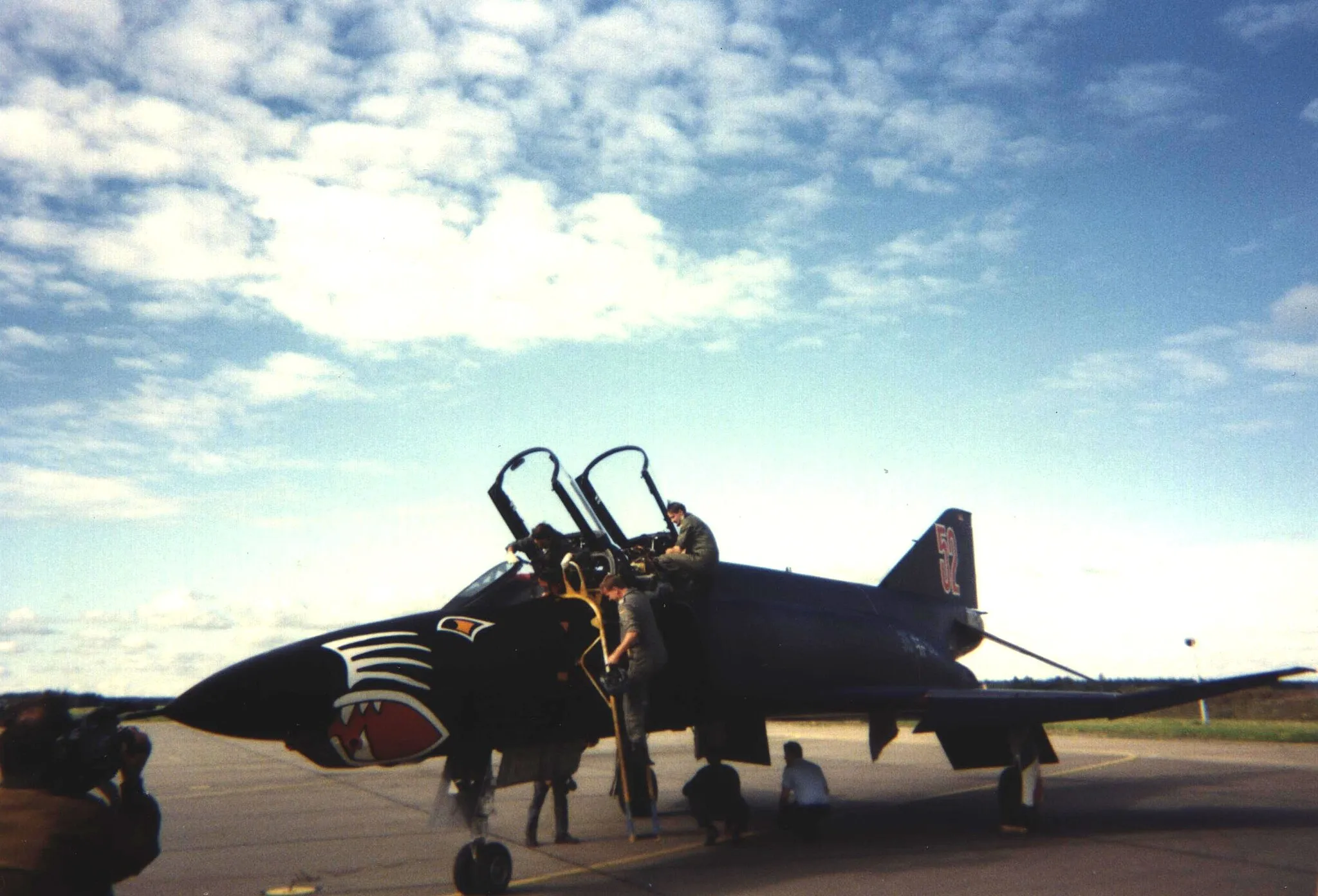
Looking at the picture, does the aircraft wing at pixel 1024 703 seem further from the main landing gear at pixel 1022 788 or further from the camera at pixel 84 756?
the camera at pixel 84 756

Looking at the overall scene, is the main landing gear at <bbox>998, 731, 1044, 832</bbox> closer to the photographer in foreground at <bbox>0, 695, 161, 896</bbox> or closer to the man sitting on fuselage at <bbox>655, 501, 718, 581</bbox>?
the man sitting on fuselage at <bbox>655, 501, 718, 581</bbox>

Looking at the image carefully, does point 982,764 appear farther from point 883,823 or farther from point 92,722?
point 92,722

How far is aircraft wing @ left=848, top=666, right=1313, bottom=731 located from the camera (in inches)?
405

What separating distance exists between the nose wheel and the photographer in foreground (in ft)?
14.7

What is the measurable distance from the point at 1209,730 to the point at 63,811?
28.6m

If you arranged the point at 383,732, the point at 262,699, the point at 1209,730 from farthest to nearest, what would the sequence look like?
the point at 1209,730 < the point at 383,732 < the point at 262,699

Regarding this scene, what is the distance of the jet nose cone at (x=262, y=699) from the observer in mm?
6984

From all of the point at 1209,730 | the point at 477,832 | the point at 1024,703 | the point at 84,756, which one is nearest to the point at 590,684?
the point at 477,832

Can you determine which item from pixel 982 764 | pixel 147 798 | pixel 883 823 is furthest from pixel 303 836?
pixel 147 798

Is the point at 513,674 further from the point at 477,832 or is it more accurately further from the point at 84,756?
the point at 84,756

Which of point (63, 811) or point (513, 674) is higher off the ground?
point (513, 674)

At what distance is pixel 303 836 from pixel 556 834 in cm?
309

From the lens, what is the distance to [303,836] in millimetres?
11250

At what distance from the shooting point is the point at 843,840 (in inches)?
408
